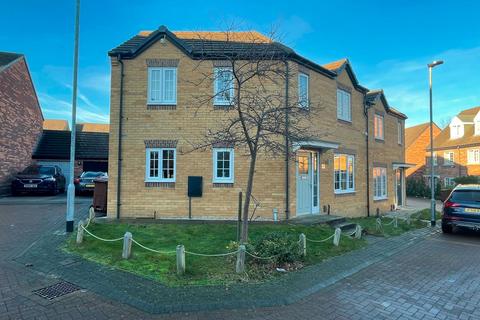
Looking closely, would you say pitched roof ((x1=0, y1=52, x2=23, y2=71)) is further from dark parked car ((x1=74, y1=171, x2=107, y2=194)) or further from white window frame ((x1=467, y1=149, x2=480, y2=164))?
white window frame ((x1=467, y1=149, x2=480, y2=164))

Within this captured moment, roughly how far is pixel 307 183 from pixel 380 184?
24.3ft

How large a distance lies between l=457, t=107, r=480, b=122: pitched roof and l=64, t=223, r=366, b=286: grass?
34.3 m

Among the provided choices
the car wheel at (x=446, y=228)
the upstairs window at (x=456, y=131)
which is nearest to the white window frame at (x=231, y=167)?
the car wheel at (x=446, y=228)

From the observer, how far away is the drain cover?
5062mm

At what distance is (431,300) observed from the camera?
529 cm

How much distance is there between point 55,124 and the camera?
58.8 metres

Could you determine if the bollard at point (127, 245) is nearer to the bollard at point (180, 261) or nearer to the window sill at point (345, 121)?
the bollard at point (180, 261)

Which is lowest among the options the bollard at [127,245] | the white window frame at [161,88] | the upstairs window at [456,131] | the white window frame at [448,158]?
the bollard at [127,245]

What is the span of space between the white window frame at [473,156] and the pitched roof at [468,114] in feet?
16.0

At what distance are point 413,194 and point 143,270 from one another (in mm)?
34634

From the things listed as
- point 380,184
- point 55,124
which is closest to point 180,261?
point 380,184

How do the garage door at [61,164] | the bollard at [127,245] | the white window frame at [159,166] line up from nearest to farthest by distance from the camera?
the bollard at [127,245], the white window frame at [159,166], the garage door at [61,164]

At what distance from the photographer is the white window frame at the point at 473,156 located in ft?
105

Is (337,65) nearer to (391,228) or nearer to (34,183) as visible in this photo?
(391,228)
